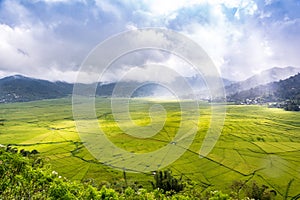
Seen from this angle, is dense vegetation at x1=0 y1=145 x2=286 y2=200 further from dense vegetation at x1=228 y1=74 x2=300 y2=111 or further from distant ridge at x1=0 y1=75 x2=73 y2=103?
distant ridge at x1=0 y1=75 x2=73 y2=103

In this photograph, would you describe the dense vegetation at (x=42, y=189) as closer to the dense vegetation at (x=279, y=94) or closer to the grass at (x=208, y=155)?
the grass at (x=208, y=155)

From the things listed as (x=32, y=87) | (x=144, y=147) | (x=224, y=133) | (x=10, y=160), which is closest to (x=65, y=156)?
(x=144, y=147)

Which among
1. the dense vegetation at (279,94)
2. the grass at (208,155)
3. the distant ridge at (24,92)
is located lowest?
the grass at (208,155)

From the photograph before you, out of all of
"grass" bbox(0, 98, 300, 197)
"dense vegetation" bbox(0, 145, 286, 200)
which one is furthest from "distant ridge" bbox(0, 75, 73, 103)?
"dense vegetation" bbox(0, 145, 286, 200)

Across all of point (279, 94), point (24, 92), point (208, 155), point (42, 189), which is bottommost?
point (208, 155)

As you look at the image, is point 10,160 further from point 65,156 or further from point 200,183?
point 65,156

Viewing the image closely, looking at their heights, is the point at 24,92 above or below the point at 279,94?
above

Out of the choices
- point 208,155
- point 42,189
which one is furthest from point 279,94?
point 42,189

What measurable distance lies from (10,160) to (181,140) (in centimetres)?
2905

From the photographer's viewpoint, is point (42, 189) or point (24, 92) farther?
point (24, 92)

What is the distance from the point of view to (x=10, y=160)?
17.0 meters

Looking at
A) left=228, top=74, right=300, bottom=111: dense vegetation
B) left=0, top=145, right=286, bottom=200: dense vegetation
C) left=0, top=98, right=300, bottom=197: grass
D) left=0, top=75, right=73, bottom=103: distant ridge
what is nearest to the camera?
left=0, top=145, right=286, bottom=200: dense vegetation

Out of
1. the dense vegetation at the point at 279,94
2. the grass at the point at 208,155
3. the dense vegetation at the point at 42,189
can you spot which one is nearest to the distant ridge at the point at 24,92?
the grass at the point at 208,155

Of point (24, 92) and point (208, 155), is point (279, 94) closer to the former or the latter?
point (208, 155)
